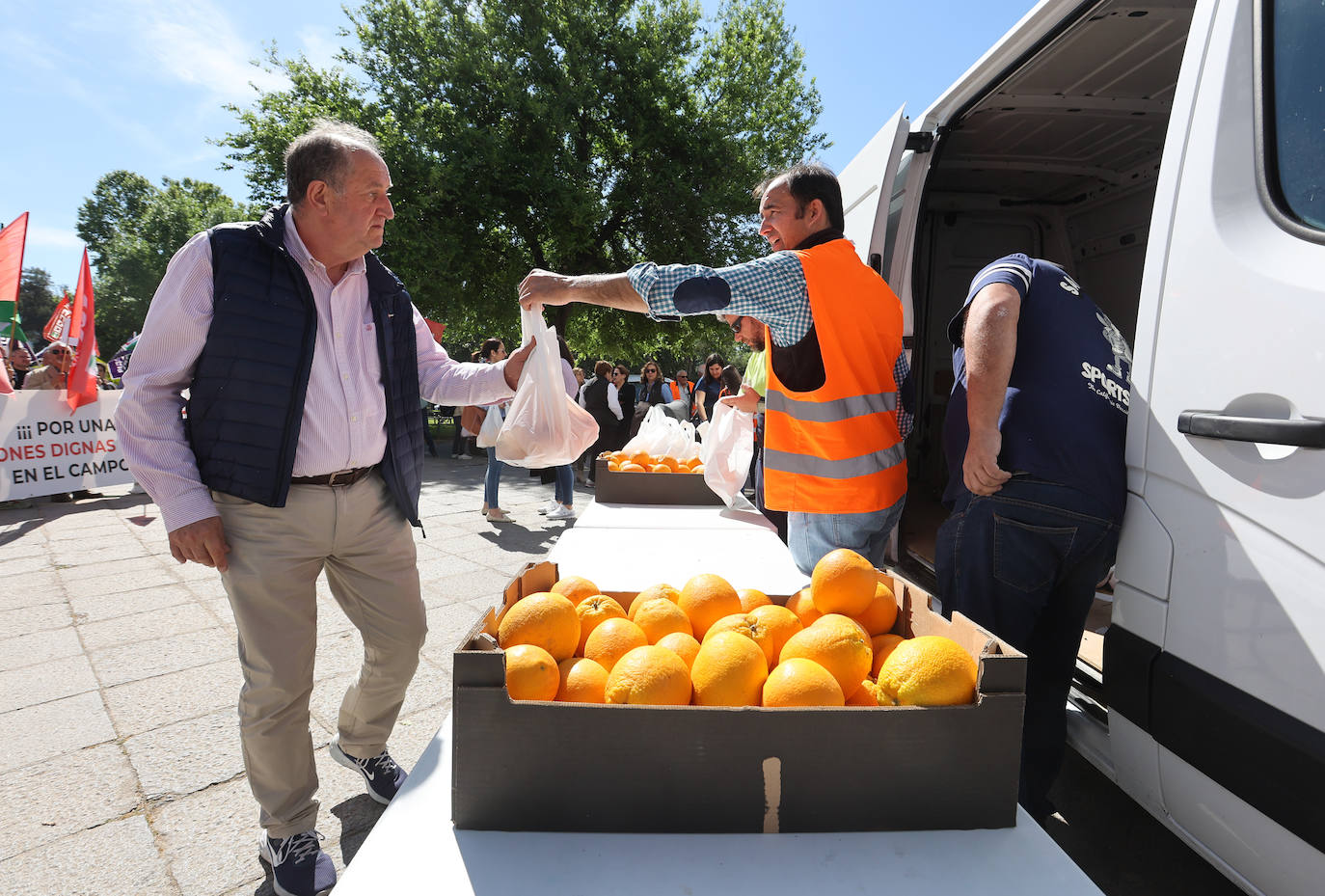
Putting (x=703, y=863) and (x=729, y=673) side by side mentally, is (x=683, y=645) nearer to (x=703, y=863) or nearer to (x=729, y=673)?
(x=729, y=673)

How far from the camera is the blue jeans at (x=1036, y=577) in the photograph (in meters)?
1.67

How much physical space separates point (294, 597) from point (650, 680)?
1422 mm

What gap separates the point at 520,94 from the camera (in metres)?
14.0

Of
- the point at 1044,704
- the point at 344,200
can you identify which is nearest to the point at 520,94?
the point at 344,200

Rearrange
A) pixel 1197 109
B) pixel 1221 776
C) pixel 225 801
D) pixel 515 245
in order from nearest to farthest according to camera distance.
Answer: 1. pixel 1221 776
2. pixel 1197 109
3. pixel 225 801
4. pixel 515 245

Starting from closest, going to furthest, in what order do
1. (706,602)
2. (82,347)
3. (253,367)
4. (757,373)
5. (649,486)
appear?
(706,602) < (253,367) < (649,486) < (757,373) < (82,347)

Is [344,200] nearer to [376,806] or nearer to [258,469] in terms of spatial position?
[258,469]

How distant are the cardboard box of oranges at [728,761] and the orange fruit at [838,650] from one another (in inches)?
5.7

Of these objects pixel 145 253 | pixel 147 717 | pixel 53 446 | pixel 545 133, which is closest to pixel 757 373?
pixel 147 717

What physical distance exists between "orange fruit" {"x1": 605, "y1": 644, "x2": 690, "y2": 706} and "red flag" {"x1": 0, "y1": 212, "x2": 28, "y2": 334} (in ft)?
33.1

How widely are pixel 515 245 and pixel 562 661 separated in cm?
1595

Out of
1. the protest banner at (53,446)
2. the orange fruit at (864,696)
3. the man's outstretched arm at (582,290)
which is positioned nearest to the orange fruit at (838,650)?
the orange fruit at (864,696)

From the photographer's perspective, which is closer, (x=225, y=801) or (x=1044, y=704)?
(x=1044, y=704)

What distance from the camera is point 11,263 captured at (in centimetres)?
798
